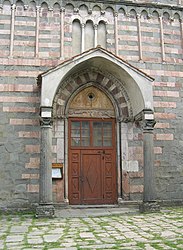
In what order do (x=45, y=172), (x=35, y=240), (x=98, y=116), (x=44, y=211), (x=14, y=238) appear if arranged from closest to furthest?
(x=35, y=240) → (x=14, y=238) → (x=44, y=211) → (x=45, y=172) → (x=98, y=116)

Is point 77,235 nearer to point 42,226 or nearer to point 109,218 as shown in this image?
point 42,226

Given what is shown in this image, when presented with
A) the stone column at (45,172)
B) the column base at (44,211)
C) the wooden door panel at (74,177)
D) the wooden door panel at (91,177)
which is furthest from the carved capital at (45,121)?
the column base at (44,211)

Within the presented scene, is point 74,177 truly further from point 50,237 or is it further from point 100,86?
point 50,237

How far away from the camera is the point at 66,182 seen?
10516 mm

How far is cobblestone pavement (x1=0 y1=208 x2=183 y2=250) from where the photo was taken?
559cm

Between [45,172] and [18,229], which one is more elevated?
[45,172]

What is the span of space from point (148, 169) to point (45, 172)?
314 centimetres

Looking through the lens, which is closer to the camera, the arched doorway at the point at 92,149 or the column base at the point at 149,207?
the column base at the point at 149,207

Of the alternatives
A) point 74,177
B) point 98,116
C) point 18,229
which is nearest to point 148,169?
point 74,177

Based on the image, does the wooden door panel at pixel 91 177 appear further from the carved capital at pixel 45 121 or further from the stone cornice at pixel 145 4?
the stone cornice at pixel 145 4

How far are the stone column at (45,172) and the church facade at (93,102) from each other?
2.77 ft

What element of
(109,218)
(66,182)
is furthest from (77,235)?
(66,182)

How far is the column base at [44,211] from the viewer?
877 centimetres

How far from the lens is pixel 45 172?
9.19 m
